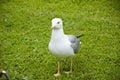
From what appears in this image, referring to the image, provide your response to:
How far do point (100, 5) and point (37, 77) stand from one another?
4.33m

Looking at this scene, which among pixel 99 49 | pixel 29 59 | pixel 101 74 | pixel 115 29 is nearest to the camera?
pixel 101 74

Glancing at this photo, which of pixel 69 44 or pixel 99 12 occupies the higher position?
pixel 99 12

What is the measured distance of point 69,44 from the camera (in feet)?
14.7

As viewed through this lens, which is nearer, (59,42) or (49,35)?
(59,42)

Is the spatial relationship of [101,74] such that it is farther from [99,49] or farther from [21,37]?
[21,37]

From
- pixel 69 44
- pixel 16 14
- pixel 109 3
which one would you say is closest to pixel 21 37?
pixel 16 14

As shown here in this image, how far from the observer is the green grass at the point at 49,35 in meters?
4.91

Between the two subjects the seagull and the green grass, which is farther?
the green grass

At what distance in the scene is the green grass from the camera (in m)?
4.91

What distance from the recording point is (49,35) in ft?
20.5

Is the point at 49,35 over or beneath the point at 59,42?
over

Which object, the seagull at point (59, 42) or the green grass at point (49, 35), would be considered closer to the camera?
the seagull at point (59, 42)

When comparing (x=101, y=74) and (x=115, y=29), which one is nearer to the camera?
(x=101, y=74)

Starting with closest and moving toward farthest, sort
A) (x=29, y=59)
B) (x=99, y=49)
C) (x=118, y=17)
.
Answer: (x=29, y=59), (x=99, y=49), (x=118, y=17)
